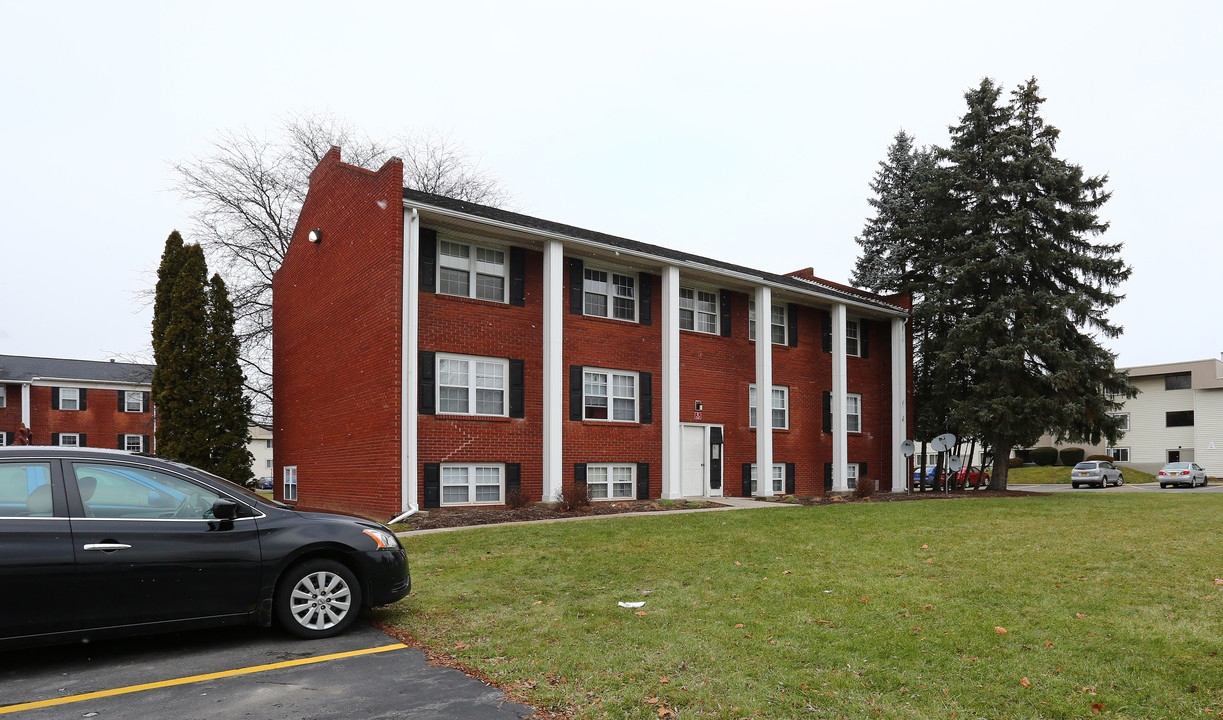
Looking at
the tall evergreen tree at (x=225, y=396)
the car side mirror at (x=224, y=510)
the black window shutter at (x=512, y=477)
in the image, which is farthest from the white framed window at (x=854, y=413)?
the car side mirror at (x=224, y=510)

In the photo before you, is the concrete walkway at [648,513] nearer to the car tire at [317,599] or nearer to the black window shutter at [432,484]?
the black window shutter at [432,484]

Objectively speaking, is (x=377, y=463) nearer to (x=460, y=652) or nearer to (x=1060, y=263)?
(x=460, y=652)

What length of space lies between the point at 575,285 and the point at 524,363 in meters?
2.45

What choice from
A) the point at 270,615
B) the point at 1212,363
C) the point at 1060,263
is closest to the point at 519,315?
the point at 270,615

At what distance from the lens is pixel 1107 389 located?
84.2ft

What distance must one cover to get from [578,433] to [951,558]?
1111 centimetres

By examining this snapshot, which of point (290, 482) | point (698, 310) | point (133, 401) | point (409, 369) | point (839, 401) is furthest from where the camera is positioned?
point (133, 401)

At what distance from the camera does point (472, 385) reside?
18.3 m

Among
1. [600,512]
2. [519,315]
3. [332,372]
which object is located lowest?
[600,512]

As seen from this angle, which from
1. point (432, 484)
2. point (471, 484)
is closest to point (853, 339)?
point (471, 484)

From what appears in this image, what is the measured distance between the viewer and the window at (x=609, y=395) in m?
20.0

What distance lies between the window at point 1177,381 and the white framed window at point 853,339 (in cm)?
3588

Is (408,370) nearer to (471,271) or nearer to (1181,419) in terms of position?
(471,271)

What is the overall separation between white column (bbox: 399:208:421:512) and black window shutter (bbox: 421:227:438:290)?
1.84 ft
